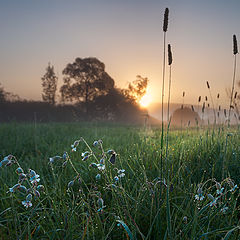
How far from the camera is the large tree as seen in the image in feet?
96.1

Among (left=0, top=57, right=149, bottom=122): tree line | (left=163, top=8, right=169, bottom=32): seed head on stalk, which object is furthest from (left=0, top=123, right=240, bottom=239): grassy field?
(left=0, top=57, right=149, bottom=122): tree line

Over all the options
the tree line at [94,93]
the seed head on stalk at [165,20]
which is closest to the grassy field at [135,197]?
the seed head on stalk at [165,20]

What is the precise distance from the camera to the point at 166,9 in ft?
5.56

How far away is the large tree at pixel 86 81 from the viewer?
29297 mm

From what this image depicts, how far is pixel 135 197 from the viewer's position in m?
2.21

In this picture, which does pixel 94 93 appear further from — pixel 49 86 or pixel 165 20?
pixel 165 20

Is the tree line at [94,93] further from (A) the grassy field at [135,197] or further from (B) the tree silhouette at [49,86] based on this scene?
(A) the grassy field at [135,197]

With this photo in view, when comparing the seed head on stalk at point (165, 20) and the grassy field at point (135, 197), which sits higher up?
the seed head on stalk at point (165, 20)

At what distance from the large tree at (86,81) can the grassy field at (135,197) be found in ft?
77.2

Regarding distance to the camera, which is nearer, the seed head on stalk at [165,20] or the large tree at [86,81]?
the seed head on stalk at [165,20]

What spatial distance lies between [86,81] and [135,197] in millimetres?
28735

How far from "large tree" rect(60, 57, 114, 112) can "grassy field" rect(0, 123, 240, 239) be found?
77.2 ft

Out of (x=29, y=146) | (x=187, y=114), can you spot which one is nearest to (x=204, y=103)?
(x=29, y=146)

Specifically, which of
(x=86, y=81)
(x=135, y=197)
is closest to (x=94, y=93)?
(x=86, y=81)
